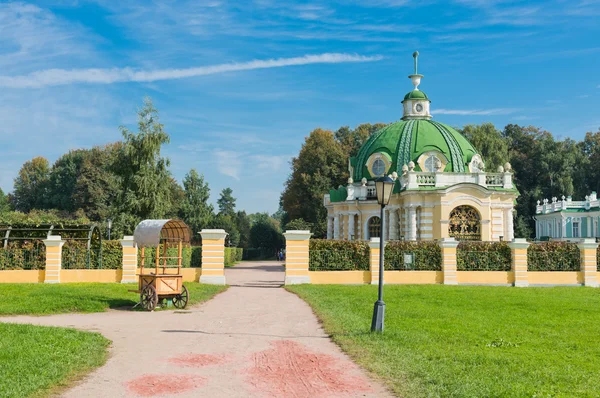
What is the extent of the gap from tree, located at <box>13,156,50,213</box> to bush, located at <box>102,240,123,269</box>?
50.2 metres

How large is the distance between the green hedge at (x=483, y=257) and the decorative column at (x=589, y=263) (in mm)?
3021

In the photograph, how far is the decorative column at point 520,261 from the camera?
22.8m

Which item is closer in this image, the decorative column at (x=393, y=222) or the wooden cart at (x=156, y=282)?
the wooden cart at (x=156, y=282)

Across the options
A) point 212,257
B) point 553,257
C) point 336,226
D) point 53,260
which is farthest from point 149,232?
point 336,226

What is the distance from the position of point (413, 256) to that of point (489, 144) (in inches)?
1472

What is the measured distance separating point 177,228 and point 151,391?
A: 10.6 meters

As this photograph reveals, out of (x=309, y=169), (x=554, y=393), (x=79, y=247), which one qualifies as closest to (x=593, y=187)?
(x=309, y=169)

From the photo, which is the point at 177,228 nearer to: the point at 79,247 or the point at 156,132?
the point at 79,247

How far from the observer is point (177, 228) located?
17.4 metres

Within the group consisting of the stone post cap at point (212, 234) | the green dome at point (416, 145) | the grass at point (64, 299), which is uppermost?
the green dome at point (416, 145)

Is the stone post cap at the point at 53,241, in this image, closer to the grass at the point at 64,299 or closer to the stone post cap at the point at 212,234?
the grass at the point at 64,299

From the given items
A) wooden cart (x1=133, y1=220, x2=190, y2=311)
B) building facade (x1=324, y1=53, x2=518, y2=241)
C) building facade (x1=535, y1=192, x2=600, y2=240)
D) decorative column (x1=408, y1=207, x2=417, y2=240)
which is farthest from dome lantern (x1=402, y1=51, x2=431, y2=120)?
wooden cart (x1=133, y1=220, x2=190, y2=311)

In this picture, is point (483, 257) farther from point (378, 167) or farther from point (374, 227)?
point (378, 167)

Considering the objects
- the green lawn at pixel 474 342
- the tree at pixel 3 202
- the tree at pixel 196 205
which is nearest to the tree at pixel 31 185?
the tree at pixel 3 202
